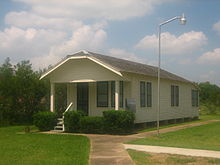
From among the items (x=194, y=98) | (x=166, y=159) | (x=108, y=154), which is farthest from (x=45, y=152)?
(x=194, y=98)

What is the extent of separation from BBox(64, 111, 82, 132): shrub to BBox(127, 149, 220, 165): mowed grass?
833cm

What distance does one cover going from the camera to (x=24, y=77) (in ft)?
83.6

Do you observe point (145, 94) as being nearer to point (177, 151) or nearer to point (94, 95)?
point (94, 95)

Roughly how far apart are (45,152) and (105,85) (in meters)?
9.56

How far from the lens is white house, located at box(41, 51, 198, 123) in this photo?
1912 centimetres

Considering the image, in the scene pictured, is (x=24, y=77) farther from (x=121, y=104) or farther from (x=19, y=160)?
(x=19, y=160)

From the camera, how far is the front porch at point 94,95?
20.1 metres

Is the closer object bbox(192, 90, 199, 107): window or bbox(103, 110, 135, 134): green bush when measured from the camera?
bbox(103, 110, 135, 134): green bush

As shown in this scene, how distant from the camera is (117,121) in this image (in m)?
17.5

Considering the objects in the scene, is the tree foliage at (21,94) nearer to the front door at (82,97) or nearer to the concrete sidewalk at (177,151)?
the front door at (82,97)

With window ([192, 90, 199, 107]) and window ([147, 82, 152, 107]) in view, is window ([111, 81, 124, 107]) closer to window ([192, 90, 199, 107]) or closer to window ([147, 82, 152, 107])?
window ([147, 82, 152, 107])

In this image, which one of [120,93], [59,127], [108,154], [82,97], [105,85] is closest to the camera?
[108,154]

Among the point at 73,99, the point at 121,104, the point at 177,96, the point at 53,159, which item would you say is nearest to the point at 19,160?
the point at 53,159

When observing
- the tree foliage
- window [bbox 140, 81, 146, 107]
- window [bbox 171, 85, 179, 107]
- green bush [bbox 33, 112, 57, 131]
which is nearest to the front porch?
green bush [bbox 33, 112, 57, 131]
